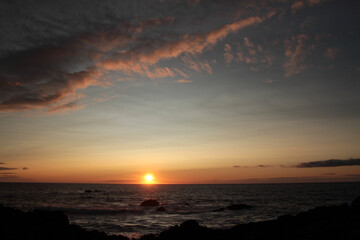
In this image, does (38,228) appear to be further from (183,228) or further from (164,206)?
(164,206)

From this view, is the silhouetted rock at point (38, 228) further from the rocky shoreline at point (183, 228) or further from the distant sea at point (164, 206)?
the distant sea at point (164, 206)

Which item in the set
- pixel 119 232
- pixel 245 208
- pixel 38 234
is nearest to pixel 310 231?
pixel 38 234

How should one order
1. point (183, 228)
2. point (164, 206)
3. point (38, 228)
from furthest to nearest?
point (164, 206), point (183, 228), point (38, 228)

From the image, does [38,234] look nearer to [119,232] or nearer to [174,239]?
[174,239]

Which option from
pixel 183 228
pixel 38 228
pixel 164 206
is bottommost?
pixel 164 206

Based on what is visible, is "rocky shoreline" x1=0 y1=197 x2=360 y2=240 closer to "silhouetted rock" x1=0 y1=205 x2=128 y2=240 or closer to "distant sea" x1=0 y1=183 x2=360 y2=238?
"silhouetted rock" x1=0 y1=205 x2=128 y2=240

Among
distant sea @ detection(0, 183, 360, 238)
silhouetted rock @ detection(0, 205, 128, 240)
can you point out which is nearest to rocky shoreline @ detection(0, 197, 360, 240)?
silhouetted rock @ detection(0, 205, 128, 240)

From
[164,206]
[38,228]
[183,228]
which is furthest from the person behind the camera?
[164,206]

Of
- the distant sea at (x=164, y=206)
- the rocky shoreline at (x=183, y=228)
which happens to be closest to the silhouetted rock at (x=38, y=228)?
the rocky shoreline at (x=183, y=228)

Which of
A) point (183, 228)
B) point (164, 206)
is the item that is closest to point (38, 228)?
point (183, 228)

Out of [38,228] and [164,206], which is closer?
[38,228]

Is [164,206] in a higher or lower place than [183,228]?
lower

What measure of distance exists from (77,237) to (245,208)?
3601cm

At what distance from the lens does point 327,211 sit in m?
21.2
